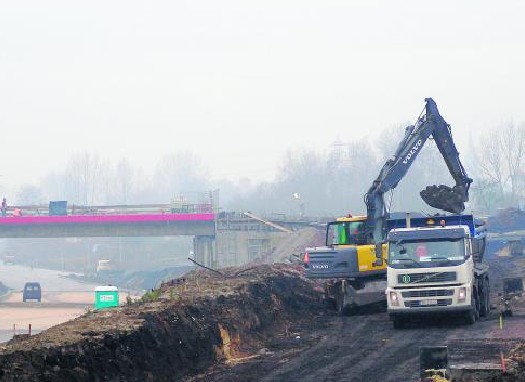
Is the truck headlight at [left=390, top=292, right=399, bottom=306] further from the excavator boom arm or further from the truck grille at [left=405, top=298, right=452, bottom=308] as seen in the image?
the excavator boom arm

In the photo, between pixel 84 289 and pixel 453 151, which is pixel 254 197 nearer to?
pixel 84 289

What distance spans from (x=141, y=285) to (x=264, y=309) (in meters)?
83.6

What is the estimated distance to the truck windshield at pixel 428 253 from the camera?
25828mm

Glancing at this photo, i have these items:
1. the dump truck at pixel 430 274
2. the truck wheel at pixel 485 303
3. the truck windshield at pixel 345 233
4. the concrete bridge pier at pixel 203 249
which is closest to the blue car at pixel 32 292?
the concrete bridge pier at pixel 203 249

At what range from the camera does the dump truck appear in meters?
25.5

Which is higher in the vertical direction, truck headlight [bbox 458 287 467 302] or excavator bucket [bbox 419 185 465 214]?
excavator bucket [bbox 419 185 465 214]

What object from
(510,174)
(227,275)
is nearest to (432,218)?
(227,275)

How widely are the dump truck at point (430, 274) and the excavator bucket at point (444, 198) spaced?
9123 mm

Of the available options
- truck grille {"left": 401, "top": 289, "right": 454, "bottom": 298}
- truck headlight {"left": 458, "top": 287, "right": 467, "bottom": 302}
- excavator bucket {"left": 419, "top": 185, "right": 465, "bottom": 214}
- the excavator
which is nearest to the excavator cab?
the excavator

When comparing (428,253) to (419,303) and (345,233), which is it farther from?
(345,233)

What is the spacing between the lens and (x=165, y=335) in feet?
71.9

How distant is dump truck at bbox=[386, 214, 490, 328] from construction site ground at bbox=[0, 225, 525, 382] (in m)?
0.72

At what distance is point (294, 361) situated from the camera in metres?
21.5

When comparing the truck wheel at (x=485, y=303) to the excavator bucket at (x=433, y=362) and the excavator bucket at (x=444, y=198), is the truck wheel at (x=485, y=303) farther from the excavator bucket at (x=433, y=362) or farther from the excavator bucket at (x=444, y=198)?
the excavator bucket at (x=433, y=362)
